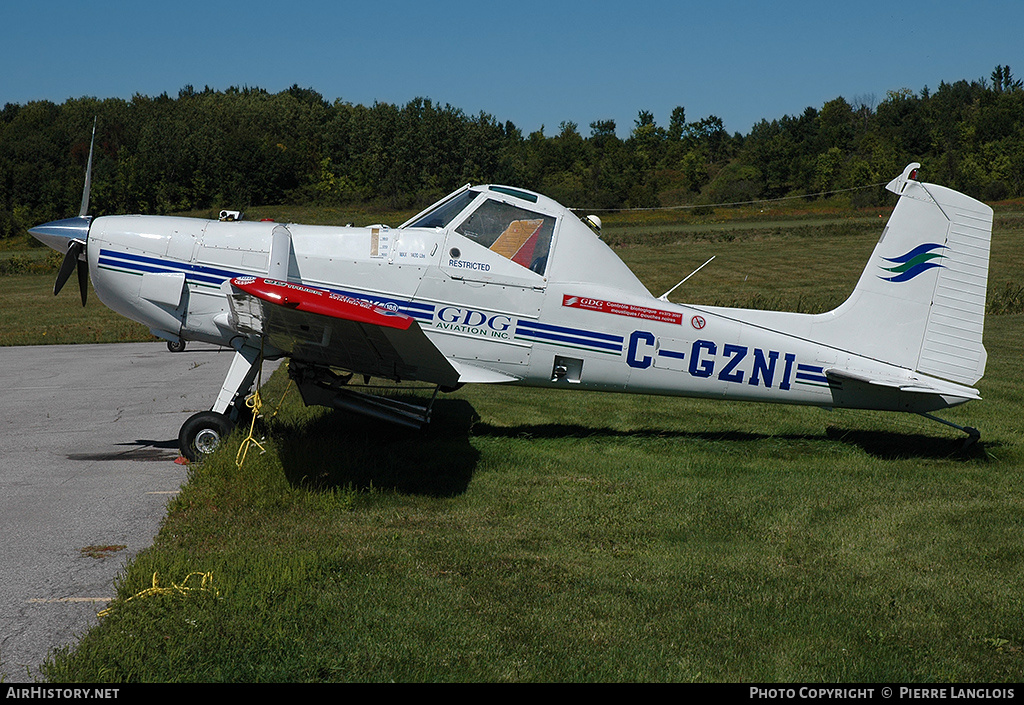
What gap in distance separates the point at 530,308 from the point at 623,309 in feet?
3.23

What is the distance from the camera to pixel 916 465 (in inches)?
322

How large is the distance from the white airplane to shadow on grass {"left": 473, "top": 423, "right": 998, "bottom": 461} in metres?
0.42

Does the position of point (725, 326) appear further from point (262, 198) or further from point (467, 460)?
point (262, 198)

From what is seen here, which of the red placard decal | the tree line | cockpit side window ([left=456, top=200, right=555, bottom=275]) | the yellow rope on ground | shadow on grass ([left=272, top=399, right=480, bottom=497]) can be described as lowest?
the yellow rope on ground

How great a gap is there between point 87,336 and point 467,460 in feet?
49.1

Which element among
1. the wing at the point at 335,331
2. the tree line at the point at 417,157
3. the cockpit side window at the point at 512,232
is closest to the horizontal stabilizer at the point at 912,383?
the cockpit side window at the point at 512,232

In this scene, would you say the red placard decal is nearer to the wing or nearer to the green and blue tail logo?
the wing

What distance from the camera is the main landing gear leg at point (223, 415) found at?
8039mm

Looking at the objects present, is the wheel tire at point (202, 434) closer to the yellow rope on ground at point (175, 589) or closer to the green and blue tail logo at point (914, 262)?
the yellow rope on ground at point (175, 589)

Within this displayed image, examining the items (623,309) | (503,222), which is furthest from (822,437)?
(503,222)

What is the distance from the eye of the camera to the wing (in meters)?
6.28

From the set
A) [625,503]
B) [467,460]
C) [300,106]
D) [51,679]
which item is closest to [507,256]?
[467,460]

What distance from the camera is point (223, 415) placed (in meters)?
8.15


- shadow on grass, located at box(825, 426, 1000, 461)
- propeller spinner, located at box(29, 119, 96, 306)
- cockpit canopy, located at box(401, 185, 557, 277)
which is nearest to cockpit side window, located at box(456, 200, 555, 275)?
cockpit canopy, located at box(401, 185, 557, 277)
